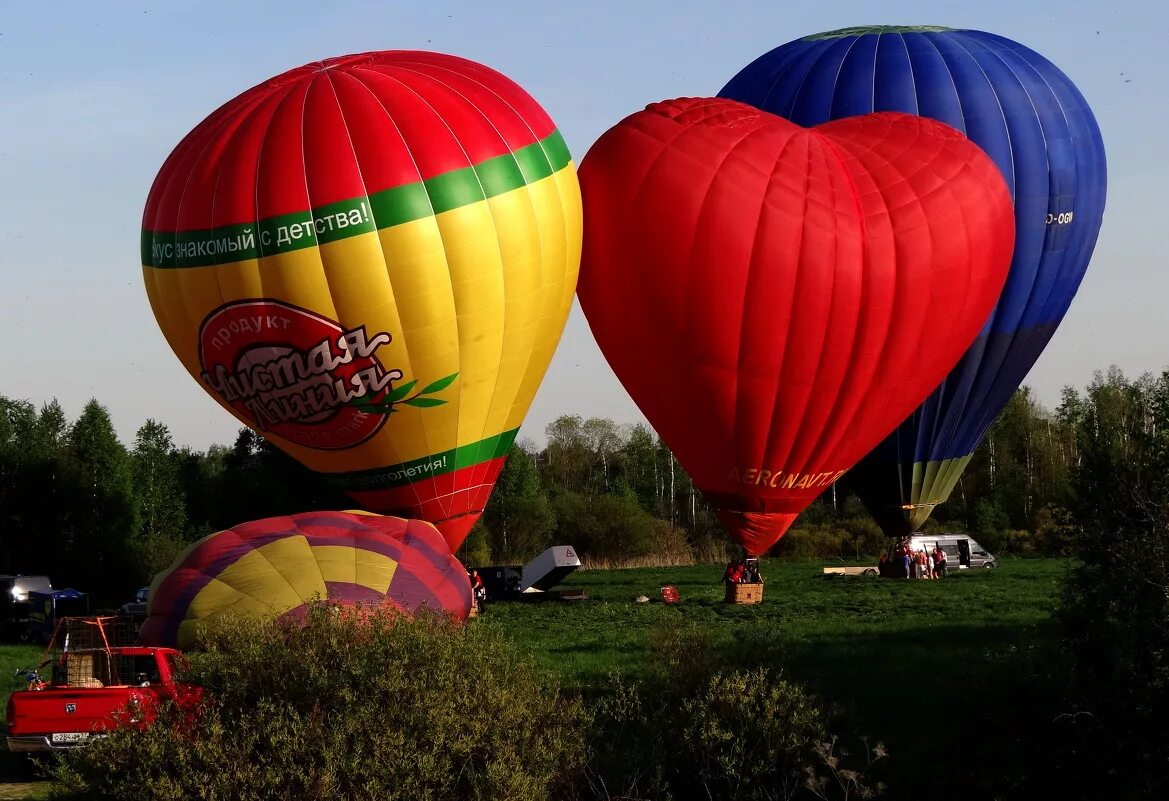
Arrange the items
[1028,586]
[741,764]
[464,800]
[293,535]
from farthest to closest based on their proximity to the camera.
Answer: [1028,586] → [293,535] → [741,764] → [464,800]

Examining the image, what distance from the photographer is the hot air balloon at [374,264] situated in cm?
2197

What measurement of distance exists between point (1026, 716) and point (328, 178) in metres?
11.3

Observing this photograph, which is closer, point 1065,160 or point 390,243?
point 390,243

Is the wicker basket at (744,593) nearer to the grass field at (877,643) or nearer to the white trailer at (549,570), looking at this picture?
the grass field at (877,643)

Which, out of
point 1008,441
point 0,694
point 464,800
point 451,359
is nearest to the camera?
point 464,800

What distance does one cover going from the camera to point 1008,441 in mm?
61281

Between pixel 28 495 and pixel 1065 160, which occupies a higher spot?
pixel 1065 160

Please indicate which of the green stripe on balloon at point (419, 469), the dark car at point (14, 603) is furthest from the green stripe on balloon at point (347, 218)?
the dark car at point (14, 603)

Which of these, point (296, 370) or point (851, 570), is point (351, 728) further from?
point (851, 570)

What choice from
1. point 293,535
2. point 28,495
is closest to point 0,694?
point 293,535

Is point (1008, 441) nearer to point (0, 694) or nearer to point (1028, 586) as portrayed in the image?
point (1028, 586)

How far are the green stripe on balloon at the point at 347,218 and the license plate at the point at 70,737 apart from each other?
306 inches

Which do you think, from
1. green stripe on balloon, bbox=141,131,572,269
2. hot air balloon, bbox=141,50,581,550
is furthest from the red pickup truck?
green stripe on balloon, bbox=141,131,572,269

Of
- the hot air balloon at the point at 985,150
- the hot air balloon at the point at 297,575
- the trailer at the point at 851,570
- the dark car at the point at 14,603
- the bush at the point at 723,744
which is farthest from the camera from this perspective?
the trailer at the point at 851,570
